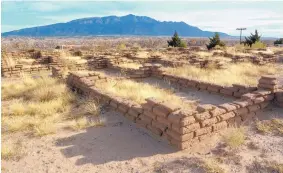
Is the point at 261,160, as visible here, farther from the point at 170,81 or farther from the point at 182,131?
the point at 170,81

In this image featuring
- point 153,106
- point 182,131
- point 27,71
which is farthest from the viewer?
point 27,71

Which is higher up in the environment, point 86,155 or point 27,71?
point 27,71

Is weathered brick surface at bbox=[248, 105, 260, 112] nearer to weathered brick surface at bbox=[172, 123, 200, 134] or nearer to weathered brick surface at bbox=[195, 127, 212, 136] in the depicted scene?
weathered brick surface at bbox=[195, 127, 212, 136]

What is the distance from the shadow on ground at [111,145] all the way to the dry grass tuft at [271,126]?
6.44 feet

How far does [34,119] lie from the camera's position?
5.82m

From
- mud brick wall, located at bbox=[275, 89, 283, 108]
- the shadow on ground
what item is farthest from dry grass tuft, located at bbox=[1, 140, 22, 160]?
mud brick wall, located at bbox=[275, 89, 283, 108]

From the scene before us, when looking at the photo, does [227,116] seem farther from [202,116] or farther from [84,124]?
[84,124]

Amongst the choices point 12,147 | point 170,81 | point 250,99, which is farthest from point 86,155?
point 170,81

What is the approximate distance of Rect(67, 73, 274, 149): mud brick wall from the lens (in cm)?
456

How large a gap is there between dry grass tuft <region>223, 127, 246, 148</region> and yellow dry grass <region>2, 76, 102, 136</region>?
2.78m

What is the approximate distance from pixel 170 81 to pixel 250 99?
3890 millimetres

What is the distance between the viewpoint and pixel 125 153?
4.46 meters

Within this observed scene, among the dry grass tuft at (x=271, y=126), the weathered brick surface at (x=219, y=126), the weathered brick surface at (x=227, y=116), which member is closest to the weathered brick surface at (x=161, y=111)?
the weathered brick surface at (x=219, y=126)

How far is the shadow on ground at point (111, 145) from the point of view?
14.4 ft
